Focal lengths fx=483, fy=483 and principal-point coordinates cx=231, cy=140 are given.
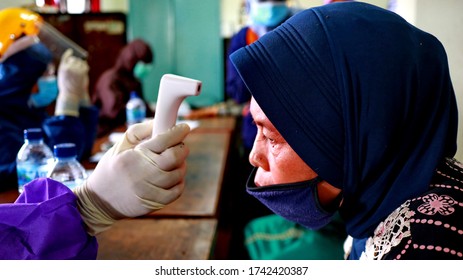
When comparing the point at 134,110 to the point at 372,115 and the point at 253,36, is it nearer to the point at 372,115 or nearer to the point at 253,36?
the point at 253,36

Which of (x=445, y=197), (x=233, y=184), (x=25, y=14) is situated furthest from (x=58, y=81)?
(x=445, y=197)

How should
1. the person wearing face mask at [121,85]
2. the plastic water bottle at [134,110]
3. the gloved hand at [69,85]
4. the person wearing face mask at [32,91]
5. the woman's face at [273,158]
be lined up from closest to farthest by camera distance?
the woman's face at [273,158], the person wearing face mask at [32,91], the gloved hand at [69,85], the plastic water bottle at [134,110], the person wearing face mask at [121,85]

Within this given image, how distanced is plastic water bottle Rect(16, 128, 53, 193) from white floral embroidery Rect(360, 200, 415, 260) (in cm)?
89

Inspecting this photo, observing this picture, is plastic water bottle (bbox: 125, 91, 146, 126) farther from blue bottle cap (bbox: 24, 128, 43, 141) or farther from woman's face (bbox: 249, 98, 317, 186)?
woman's face (bbox: 249, 98, 317, 186)

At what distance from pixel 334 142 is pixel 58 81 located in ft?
4.84

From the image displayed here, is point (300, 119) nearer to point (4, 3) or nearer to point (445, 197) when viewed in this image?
point (445, 197)

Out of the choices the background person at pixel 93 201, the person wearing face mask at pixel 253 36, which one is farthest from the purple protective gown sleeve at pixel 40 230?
the person wearing face mask at pixel 253 36

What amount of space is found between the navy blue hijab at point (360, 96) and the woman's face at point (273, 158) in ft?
0.11

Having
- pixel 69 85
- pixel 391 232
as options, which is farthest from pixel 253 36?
pixel 391 232

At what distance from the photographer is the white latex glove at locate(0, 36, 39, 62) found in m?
1.46

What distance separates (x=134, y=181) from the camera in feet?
2.49

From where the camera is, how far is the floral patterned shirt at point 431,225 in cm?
61

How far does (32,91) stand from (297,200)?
4.36 ft

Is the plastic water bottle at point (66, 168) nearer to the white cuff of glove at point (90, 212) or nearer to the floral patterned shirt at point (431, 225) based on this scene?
the white cuff of glove at point (90, 212)
